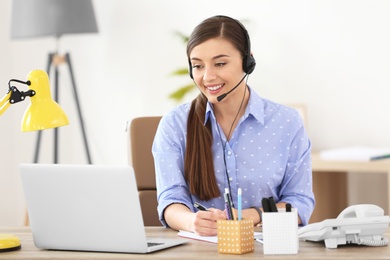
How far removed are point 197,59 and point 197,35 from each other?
0.07 m

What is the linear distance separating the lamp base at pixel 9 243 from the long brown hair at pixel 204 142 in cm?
58

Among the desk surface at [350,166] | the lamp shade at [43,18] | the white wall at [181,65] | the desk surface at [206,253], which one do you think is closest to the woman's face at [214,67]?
the desk surface at [206,253]

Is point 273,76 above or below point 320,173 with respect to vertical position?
above

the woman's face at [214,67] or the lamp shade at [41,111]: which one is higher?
the woman's face at [214,67]

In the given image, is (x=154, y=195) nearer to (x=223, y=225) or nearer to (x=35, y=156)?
(x=223, y=225)

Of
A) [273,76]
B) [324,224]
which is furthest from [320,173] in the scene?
[324,224]

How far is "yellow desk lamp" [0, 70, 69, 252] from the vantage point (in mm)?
1989

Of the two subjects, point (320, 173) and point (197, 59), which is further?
point (320, 173)

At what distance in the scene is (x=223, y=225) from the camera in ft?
6.20

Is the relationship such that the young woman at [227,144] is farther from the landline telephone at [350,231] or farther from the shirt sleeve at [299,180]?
the landline telephone at [350,231]

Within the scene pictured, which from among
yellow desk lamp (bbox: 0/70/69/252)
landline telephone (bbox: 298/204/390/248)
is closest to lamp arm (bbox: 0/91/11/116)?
yellow desk lamp (bbox: 0/70/69/252)

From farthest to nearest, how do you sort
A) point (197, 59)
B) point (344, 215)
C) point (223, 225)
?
point (197, 59) < point (344, 215) < point (223, 225)

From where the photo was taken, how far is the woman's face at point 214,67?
236 cm

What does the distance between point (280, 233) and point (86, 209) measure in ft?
1.51
